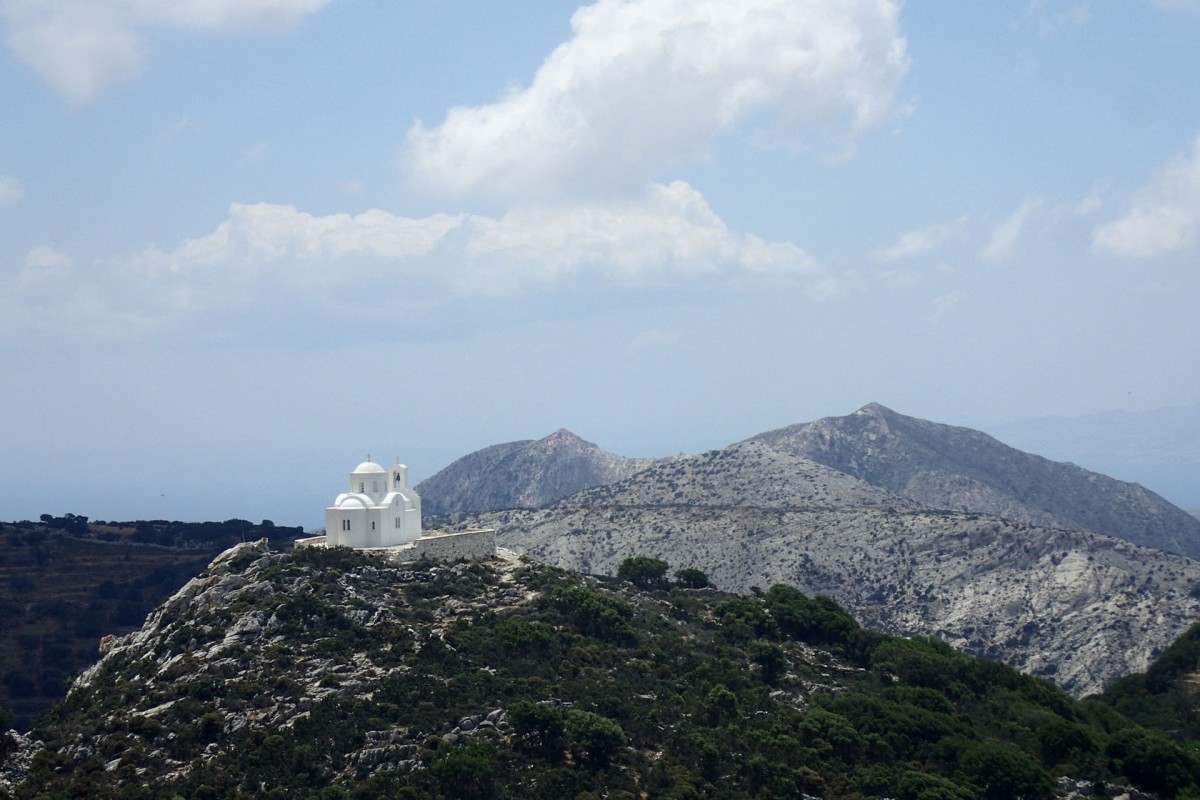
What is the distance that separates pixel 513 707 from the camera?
178 feet

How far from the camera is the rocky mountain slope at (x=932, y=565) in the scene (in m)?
109

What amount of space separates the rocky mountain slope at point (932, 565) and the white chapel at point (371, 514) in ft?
173

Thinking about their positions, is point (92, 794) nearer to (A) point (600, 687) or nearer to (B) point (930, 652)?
(A) point (600, 687)

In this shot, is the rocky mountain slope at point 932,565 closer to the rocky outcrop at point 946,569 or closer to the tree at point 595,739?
the rocky outcrop at point 946,569

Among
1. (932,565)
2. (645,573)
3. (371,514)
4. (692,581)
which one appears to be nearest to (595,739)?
(371,514)

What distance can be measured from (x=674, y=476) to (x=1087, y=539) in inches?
2461

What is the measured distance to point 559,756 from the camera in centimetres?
5309

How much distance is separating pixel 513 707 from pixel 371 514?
24360 millimetres

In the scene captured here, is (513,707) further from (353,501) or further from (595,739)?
(353,501)

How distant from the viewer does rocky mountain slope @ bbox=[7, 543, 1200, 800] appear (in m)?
51.0

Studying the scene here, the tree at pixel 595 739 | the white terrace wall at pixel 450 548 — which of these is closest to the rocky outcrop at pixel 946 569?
the white terrace wall at pixel 450 548

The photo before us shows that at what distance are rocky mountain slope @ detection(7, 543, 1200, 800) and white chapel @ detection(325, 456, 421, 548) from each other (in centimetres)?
299

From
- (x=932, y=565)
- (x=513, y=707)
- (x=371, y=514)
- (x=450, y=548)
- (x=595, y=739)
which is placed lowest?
(x=595, y=739)

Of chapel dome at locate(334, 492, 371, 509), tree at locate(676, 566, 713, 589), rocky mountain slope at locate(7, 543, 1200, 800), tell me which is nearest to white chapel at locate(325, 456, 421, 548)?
chapel dome at locate(334, 492, 371, 509)
